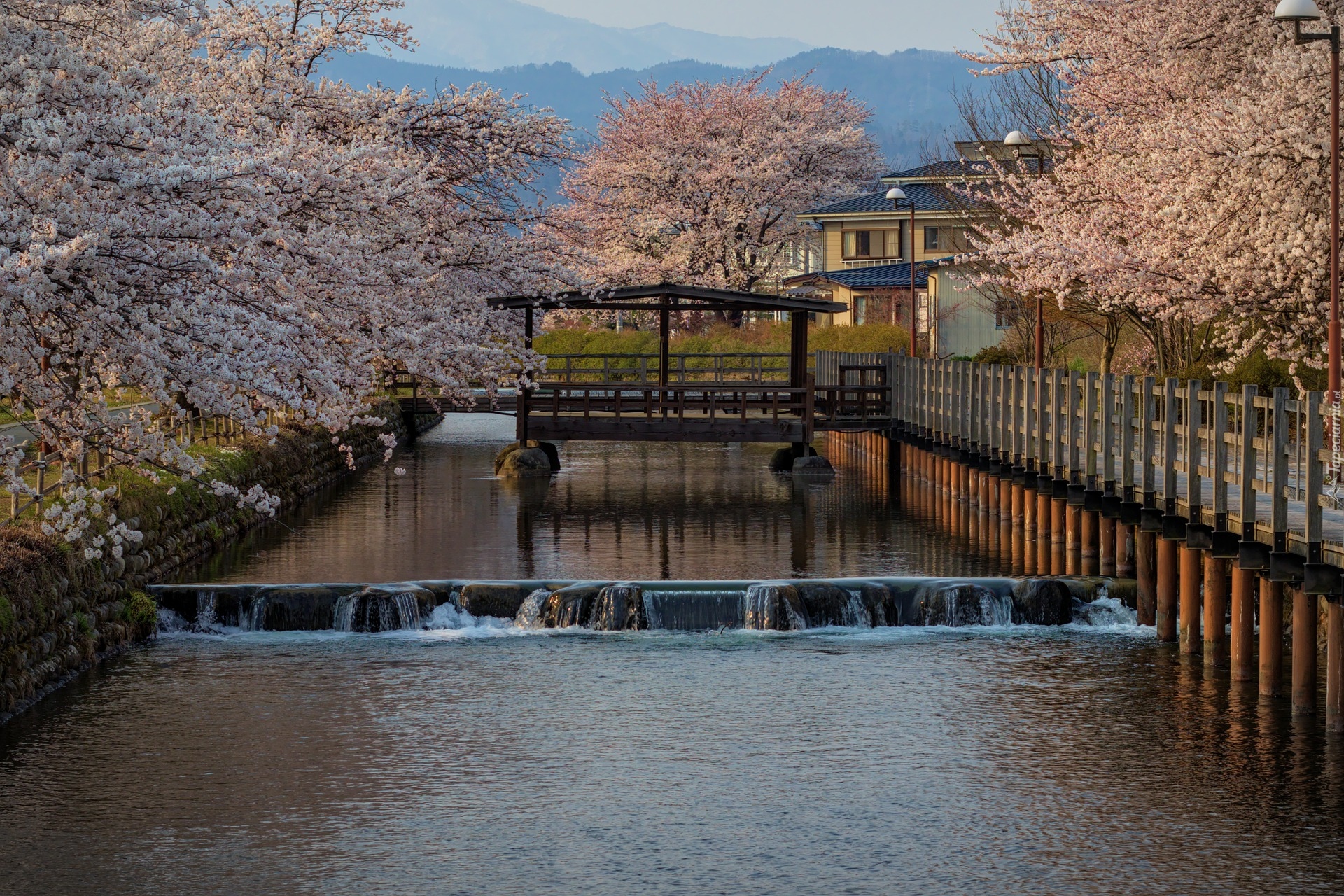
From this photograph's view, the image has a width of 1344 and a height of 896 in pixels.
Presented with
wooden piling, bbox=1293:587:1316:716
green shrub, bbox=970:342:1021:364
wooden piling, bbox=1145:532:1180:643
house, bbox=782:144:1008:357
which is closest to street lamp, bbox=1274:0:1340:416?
wooden piling, bbox=1145:532:1180:643

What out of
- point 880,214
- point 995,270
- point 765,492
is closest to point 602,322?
point 880,214

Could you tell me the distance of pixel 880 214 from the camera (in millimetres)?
80875

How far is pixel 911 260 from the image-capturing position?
58.8 metres

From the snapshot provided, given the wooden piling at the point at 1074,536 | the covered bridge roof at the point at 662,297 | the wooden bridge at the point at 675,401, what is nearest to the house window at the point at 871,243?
the wooden bridge at the point at 675,401

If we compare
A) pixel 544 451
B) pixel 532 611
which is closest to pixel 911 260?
pixel 544 451

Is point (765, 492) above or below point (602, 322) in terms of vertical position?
below

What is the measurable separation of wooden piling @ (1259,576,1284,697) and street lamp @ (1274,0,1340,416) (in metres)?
2.70

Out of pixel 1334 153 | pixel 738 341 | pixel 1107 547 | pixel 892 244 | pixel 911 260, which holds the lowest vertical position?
pixel 1107 547

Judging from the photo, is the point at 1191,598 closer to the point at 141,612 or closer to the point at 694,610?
the point at 694,610

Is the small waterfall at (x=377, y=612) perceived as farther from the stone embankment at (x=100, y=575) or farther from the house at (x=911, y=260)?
the house at (x=911, y=260)

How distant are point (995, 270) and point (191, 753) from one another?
124ft

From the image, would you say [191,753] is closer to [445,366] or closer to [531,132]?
[445,366]

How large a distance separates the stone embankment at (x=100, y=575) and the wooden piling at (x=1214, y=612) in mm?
11324

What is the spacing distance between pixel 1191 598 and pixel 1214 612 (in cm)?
40
